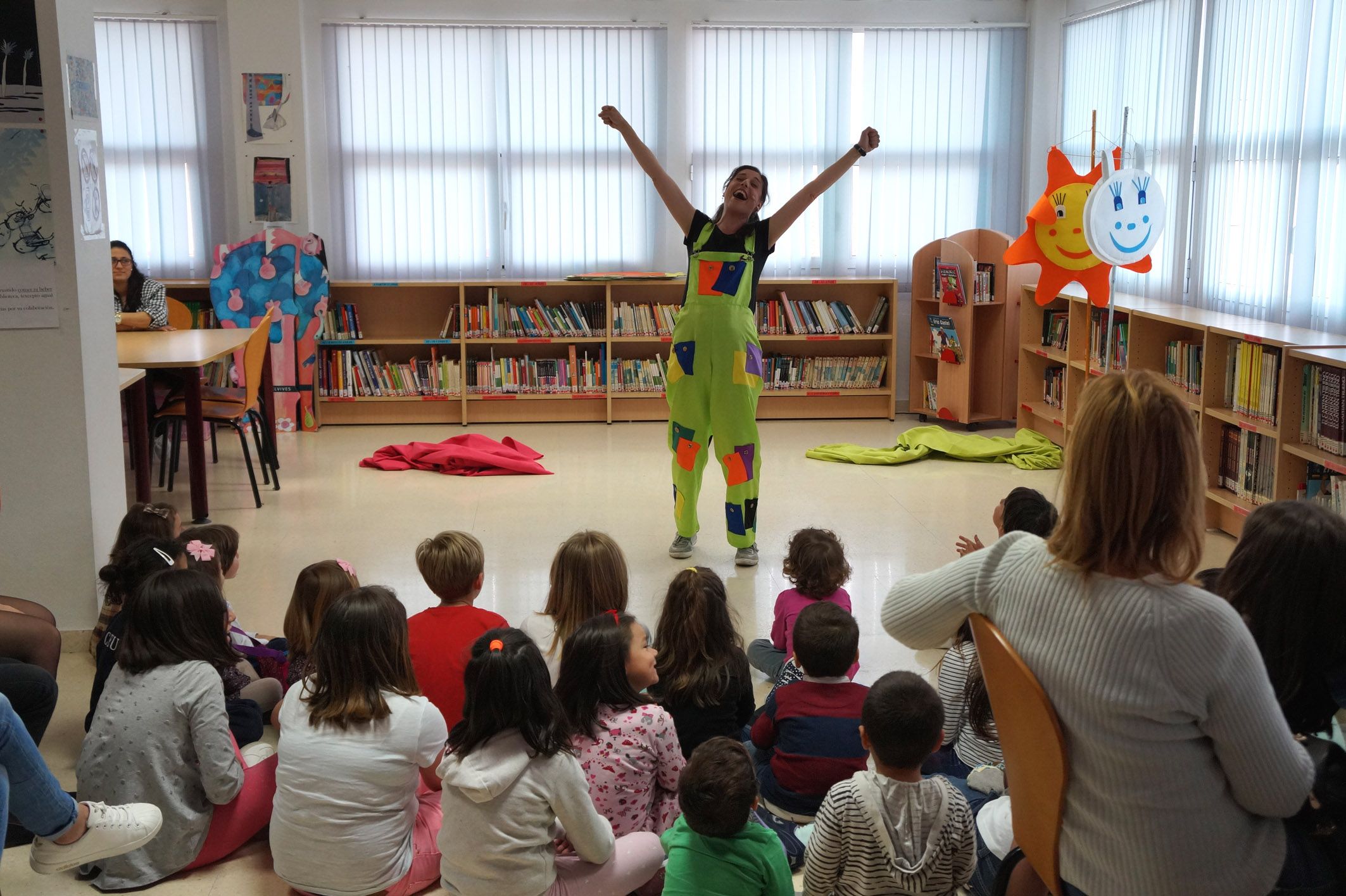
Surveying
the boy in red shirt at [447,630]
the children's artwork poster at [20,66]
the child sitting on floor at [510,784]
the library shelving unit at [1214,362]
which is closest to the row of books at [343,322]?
the library shelving unit at [1214,362]

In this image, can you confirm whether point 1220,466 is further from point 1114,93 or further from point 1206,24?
point 1114,93

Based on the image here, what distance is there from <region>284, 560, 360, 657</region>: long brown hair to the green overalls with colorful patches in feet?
6.66

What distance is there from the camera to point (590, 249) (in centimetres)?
860

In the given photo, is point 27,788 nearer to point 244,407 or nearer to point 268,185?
point 244,407

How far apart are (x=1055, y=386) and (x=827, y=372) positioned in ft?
5.58

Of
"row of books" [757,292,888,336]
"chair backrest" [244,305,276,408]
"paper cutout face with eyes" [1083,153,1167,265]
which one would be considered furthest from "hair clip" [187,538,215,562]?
"row of books" [757,292,888,336]

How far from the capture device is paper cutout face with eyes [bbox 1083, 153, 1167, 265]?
505cm

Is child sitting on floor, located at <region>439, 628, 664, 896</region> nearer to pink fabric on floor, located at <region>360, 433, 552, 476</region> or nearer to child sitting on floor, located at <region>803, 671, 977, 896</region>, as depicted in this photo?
child sitting on floor, located at <region>803, 671, 977, 896</region>

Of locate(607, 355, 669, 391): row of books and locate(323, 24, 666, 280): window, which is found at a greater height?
locate(323, 24, 666, 280): window

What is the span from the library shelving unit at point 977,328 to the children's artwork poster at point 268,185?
431cm

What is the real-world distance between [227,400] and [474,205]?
3039 millimetres

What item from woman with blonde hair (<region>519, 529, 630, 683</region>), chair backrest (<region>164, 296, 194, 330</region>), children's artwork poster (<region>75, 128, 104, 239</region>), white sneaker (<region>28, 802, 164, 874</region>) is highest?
children's artwork poster (<region>75, 128, 104, 239</region>)

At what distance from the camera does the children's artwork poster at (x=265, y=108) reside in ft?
26.2

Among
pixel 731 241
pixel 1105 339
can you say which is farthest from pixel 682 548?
pixel 1105 339
